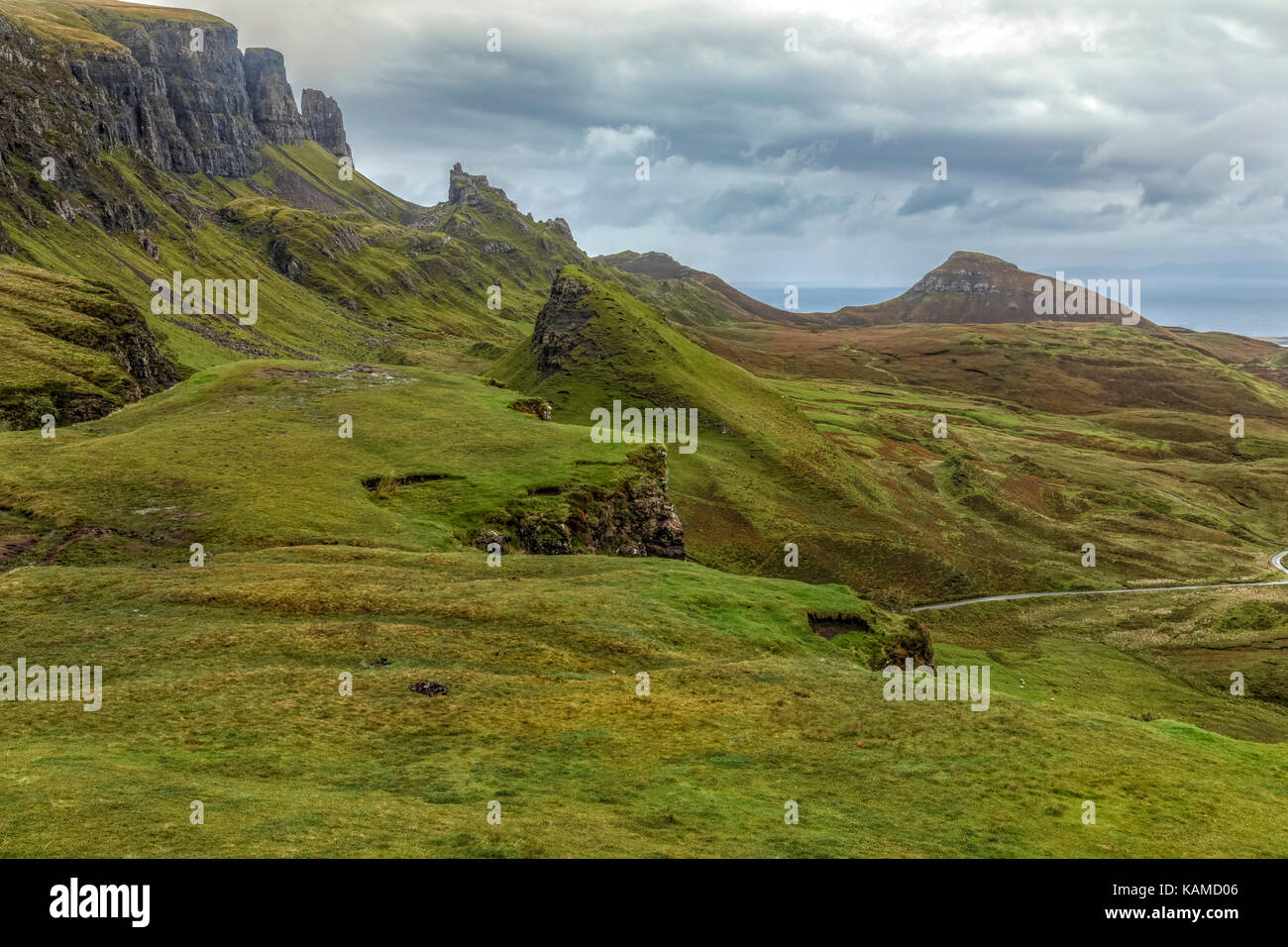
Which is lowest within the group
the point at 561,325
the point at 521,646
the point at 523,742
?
the point at 523,742

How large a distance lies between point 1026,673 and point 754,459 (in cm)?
7096

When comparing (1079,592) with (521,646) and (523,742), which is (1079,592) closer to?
(521,646)

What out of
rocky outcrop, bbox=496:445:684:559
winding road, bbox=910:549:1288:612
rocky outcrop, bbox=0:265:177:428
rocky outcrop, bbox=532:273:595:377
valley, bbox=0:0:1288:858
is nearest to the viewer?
valley, bbox=0:0:1288:858

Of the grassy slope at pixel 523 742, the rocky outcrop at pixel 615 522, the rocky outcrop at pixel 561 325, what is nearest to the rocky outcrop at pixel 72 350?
the grassy slope at pixel 523 742

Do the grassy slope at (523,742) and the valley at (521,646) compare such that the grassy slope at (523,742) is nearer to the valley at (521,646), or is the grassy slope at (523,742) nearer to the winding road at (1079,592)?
the valley at (521,646)

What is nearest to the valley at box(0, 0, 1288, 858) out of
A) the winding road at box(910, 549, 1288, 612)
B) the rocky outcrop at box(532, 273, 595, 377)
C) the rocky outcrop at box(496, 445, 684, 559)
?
the rocky outcrop at box(496, 445, 684, 559)

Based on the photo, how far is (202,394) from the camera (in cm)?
10494

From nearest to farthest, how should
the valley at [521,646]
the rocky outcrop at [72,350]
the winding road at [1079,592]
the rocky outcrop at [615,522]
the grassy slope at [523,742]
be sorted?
the grassy slope at [523,742] → the valley at [521,646] → the rocky outcrop at [615,522] → the rocky outcrop at [72,350] → the winding road at [1079,592]

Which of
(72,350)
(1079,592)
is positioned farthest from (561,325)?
(1079,592)

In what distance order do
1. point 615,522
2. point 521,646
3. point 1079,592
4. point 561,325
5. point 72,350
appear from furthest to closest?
point 561,325, point 1079,592, point 72,350, point 615,522, point 521,646

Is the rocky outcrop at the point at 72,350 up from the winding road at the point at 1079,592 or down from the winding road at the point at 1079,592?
up

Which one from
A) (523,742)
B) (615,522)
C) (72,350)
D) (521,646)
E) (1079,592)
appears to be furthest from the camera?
(1079,592)

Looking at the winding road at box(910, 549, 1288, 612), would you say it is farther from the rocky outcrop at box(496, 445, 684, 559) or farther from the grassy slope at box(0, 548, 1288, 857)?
the grassy slope at box(0, 548, 1288, 857)

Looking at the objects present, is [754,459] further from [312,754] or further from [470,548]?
[312,754]
